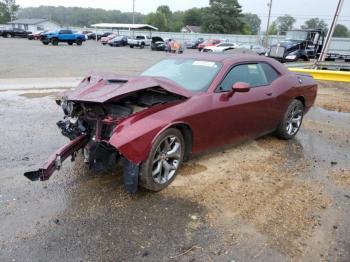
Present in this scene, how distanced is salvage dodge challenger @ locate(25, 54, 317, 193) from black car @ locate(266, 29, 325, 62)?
1898 cm

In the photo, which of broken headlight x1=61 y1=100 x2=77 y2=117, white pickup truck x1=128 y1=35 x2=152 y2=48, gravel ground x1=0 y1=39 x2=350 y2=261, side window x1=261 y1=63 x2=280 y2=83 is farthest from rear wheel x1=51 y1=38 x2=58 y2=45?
broken headlight x1=61 y1=100 x2=77 y2=117

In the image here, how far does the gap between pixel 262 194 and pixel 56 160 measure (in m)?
2.40

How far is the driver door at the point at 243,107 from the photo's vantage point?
464 cm

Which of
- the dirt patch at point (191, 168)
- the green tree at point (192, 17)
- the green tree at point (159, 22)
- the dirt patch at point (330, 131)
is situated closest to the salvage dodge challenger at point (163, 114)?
→ the dirt patch at point (191, 168)

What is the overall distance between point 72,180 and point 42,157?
3.18 feet

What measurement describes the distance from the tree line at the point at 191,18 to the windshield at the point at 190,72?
3126 cm

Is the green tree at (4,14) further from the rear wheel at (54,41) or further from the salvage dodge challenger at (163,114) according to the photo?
the salvage dodge challenger at (163,114)

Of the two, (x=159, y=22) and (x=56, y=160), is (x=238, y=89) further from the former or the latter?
(x=159, y=22)

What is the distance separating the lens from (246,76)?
204 inches

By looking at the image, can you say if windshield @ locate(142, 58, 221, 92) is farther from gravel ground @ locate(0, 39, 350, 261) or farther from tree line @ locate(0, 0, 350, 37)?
tree line @ locate(0, 0, 350, 37)

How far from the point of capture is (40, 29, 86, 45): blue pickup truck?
123 feet

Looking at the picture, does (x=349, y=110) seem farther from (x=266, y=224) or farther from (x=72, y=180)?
(x=72, y=180)

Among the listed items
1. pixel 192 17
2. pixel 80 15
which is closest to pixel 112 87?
pixel 192 17

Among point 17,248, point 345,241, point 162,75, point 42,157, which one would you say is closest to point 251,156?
point 162,75
